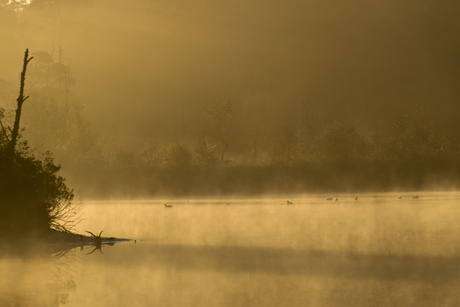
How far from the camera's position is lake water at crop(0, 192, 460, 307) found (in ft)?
50.3

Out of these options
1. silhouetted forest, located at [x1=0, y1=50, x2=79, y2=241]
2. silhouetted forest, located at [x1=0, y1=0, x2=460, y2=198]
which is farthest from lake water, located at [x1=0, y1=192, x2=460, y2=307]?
silhouetted forest, located at [x1=0, y1=0, x2=460, y2=198]

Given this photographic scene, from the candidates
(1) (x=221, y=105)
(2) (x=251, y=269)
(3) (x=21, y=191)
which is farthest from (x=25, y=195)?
(1) (x=221, y=105)

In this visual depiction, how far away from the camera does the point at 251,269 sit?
20422 millimetres

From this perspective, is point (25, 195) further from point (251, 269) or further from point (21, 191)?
point (251, 269)

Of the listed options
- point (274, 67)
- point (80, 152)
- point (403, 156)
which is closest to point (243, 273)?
point (403, 156)

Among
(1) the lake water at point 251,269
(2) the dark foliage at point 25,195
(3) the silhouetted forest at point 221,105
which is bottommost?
(1) the lake water at point 251,269

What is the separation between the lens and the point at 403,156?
103500 mm

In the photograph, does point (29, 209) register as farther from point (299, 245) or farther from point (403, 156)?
point (403, 156)

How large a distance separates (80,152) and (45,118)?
10.1 m

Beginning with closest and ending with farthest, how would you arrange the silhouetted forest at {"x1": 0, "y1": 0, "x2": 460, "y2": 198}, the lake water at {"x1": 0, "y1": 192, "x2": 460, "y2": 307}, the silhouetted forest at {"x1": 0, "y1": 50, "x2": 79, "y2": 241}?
the lake water at {"x1": 0, "y1": 192, "x2": 460, "y2": 307} < the silhouetted forest at {"x1": 0, "y1": 50, "x2": 79, "y2": 241} < the silhouetted forest at {"x1": 0, "y1": 0, "x2": 460, "y2": 198}

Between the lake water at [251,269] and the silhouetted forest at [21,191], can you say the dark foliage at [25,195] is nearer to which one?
the silhouetted forest at [21,191]

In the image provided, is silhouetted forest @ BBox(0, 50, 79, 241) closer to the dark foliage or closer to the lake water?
→ the dark foliage

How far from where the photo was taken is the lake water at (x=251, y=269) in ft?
50.3

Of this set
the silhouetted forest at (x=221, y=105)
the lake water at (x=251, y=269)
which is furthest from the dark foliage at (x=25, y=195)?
the silhouetted forest at (x=221, y=105)
